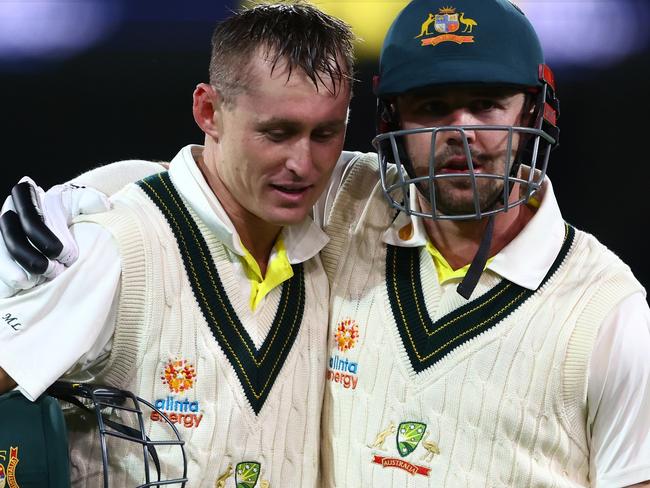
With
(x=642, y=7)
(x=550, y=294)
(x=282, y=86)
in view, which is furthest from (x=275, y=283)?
(x=642, y=7)

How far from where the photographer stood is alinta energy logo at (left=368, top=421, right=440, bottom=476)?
1616mm

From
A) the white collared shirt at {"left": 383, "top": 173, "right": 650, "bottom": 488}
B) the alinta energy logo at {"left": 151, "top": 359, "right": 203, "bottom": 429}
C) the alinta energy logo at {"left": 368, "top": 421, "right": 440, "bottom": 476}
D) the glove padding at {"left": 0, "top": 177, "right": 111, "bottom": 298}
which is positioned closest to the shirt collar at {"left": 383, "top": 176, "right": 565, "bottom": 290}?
the white collared shirt at {"left": 383, "top": 173, "right": 650, "bottom": 488}

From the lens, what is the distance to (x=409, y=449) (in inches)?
63.9

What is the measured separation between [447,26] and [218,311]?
542 mm

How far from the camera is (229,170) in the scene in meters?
1.62

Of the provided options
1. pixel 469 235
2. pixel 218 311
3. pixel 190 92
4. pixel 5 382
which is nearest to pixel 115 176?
pixel 218 311

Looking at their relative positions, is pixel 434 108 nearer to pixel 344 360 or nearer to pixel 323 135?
pixel 323 135

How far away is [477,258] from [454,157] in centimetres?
15

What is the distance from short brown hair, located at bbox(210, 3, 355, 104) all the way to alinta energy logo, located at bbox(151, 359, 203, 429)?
388mm

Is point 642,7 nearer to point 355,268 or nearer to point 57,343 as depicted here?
point 355,268

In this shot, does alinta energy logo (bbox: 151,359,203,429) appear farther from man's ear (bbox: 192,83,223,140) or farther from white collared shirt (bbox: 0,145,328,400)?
man's ear (bbox: 192,83,223,140)

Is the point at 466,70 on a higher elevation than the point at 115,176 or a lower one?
higher

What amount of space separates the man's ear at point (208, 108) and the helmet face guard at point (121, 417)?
412 mm

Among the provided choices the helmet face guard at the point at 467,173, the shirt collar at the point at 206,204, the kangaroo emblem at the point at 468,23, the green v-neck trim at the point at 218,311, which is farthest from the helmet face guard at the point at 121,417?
the kangaroo emblem at the point at 468,23
